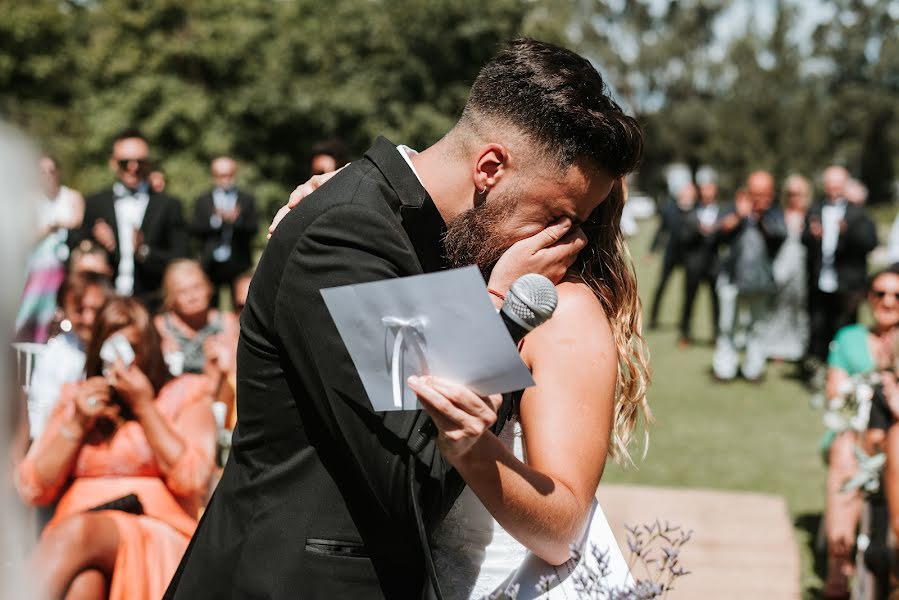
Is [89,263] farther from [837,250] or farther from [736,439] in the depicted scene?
[837,250]

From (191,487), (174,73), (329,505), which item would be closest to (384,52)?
(174,73)

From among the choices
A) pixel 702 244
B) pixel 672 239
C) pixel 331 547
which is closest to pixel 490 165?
pixel 331 547

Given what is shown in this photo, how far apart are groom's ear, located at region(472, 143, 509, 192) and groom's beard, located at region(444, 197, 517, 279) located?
38 millimetres

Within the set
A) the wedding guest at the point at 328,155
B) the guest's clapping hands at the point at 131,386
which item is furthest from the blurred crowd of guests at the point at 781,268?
the guest's clapping hands at the point at 131,386

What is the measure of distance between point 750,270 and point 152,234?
6.33 metres

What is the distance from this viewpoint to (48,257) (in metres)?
6.55

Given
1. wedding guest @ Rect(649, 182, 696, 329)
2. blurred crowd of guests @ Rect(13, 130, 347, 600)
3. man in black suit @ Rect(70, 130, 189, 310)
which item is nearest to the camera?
blurred crowd of guests @ Rect(13, 130, 347, 600)

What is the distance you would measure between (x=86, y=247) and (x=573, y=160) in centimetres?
577

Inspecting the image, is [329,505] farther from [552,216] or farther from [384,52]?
[384,52]

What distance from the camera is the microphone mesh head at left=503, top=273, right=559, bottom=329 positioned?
1510 mm

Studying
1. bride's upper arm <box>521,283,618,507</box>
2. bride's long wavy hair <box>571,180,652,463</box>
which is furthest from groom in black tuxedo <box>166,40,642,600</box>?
bride's long wavy hair <box>571,180,652,463</box>

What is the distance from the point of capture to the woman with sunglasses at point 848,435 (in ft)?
16.1

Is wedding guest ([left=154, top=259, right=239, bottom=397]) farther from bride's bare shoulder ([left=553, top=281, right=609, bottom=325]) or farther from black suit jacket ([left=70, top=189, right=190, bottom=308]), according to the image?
bride's bare shoulder ([left=553, top=281, right=609, bottom=325])

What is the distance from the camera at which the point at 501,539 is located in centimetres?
222
